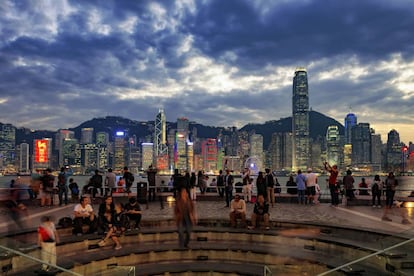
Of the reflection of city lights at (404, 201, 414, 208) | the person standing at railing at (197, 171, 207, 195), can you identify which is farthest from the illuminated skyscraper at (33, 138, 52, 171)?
the reflection of city lights at (404, 201, 414, 208)

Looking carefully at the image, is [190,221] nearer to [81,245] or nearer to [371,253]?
[81,245]

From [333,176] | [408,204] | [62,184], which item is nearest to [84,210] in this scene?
[62,184]

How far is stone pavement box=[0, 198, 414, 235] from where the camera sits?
1140 centimetres

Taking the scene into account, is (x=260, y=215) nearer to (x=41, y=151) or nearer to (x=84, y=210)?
(x=84, y=210)

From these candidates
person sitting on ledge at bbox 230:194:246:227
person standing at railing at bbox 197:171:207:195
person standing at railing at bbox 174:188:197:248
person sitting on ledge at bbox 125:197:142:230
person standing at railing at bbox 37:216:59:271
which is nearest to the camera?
person standing at railing at bbox 37:216:59:271

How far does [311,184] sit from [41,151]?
54.6 ft

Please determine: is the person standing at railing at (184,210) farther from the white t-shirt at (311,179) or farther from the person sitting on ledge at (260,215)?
the white t-shirt at (311,179)

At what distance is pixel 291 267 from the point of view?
6.45 metres

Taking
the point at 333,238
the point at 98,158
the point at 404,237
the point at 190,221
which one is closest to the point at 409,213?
the point at 333,238

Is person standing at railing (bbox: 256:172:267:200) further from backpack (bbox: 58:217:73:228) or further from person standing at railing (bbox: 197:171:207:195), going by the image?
backpack (bbox: 58:217:73:228)

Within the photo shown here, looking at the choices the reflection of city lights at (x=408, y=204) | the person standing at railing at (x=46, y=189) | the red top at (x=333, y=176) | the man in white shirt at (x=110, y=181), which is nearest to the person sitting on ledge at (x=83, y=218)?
the person standing at railing at (x=46, y=189)

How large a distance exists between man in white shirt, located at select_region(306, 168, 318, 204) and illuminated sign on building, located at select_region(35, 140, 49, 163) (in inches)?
636

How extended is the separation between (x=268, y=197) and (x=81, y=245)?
9.17 m

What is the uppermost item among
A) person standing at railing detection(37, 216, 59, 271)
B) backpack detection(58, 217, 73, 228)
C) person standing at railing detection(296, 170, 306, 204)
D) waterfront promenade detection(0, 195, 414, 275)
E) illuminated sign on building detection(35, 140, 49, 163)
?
illuminated sign on building detection(35, 140, 49, 163)
